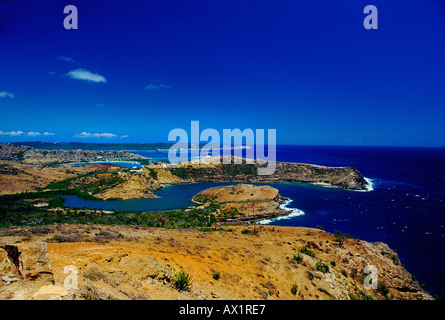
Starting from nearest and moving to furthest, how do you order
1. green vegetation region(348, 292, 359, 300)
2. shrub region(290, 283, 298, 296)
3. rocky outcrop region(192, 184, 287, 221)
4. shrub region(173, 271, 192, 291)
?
shrub region(173, 271, 192, 291)
shrub region(290, 283, 298, 296)
green vegetation region(348, 292, 359, 300)
rocky outcrop region(192, 184, 287, 221)

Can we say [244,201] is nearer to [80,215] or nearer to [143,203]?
[143,203]

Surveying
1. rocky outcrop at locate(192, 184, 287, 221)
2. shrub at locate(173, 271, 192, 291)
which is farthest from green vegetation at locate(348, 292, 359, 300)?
rocky outcrop at locate(192, 184, 287, 221)

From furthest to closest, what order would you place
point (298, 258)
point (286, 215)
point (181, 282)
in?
point (286, 215)
point (298, 258)
point (181, 282)

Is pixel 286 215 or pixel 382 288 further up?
pixel 382 288

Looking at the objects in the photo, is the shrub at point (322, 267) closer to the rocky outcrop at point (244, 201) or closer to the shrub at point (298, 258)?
the shrub at point (298, 258)

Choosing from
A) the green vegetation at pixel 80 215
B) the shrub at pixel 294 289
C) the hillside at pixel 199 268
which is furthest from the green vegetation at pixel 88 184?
the shrub at pixel 294 289

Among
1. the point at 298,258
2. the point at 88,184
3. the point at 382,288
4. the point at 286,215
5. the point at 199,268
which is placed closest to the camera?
the point at 199,268

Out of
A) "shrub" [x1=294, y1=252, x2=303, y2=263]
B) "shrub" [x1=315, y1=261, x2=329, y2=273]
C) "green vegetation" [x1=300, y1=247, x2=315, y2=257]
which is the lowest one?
"shrub" [x1=315, y1=261, x2=329, y2=273]

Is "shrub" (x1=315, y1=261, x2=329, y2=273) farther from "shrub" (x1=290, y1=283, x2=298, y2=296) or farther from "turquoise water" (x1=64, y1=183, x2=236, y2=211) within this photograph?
"turquoise water" (x1=64, y1=183, x2=236, y2=211)

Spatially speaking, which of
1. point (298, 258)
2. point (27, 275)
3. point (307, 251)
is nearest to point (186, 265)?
point (27, 275)

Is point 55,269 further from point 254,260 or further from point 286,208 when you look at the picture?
point 286,208

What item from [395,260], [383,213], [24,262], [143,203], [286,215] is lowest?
[143,203]

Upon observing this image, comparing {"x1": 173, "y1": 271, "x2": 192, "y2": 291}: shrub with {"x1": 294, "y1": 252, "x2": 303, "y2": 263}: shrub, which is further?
{"x1": 294, "y1": 252, "x2": 303, "y2": 263}: shrub
